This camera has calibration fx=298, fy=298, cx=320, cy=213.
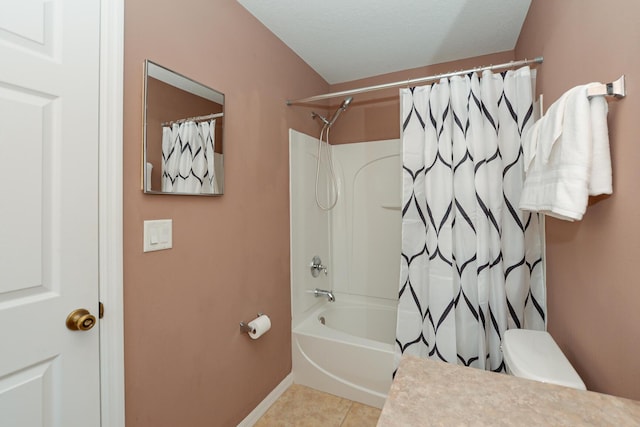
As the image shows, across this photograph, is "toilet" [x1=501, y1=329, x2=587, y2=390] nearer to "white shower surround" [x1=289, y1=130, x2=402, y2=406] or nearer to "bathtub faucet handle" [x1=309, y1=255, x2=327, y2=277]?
"white shower surround" [x1=289, y1=130, x2=402, y2=406]

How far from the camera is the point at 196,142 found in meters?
1.42

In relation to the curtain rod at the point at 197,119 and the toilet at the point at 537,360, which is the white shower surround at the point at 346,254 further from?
the toilet at the point at 537,360

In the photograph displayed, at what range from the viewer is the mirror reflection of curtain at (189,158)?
1.28 m

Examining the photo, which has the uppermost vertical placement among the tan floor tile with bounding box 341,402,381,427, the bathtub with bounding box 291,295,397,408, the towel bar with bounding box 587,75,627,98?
the towel bar with bounding box 587,75,627,98

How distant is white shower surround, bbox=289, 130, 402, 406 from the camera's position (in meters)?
2.05

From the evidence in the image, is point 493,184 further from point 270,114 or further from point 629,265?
Result: point 270,114

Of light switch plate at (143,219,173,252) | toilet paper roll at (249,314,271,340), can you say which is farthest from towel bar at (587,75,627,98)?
toilet paper roll at (249,314,271,340)

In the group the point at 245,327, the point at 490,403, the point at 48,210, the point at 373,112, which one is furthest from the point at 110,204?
the point at 373,112

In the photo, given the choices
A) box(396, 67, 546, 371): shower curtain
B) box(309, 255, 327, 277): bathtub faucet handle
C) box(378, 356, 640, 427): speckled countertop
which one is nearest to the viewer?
box(378, 356, 640, 427): speckled countertop

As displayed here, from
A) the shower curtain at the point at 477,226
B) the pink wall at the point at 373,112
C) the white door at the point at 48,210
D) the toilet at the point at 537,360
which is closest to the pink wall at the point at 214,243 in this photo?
the white door at the point at 48,210

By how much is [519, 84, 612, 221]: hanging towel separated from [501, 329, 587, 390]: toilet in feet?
1.77

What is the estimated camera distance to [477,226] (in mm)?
1673

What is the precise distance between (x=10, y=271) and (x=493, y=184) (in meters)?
2.05

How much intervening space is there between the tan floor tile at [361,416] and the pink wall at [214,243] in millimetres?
527
